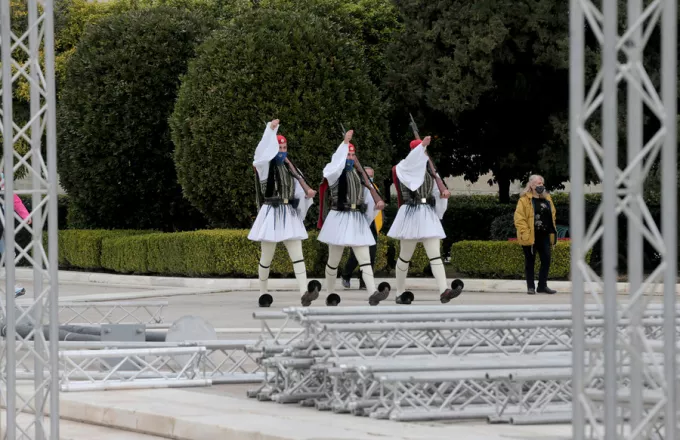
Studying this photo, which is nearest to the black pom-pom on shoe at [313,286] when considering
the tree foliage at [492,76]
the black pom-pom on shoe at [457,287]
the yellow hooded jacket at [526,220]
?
the black pom-pom on shoe at [457,287]

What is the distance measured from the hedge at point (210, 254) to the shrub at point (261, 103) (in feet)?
3.13

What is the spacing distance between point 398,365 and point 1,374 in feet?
7.99

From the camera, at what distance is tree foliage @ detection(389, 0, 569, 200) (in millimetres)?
23109

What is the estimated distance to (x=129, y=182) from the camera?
26031mm

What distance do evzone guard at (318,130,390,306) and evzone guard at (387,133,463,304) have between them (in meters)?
0.35

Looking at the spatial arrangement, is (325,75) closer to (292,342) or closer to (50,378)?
(292,342)

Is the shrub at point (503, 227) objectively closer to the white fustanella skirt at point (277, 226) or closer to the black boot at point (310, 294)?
the white fustanella skirt at point (277, 226)

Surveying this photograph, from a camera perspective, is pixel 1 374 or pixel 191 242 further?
pixel 191 242

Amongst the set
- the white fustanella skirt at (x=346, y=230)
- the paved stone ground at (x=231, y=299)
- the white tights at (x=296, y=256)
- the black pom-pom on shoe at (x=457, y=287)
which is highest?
the white fustanella skirt at (x=346, y=230)

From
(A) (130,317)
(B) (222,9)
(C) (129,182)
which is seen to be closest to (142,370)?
(A) (130,317)

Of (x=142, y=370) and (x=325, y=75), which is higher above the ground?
(x=325, y=75)

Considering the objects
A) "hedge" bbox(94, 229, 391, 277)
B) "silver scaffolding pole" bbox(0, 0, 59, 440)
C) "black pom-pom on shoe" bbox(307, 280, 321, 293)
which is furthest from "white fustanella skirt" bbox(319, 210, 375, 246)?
"silver scaffolding pole" bbox(0, 0, 59, 440)

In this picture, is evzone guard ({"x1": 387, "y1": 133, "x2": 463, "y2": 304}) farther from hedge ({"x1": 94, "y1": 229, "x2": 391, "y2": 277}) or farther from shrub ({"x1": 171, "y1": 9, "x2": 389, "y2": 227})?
shrub ({"x1": 171, "y1": 9, "x2": 389, "y2": 227})

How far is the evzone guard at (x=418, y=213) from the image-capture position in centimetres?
1702
